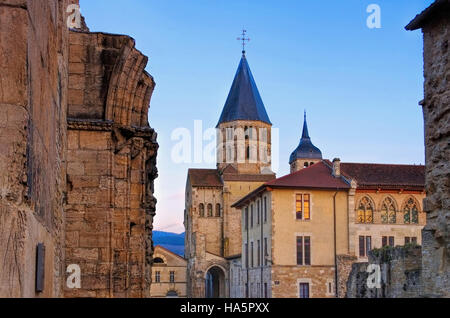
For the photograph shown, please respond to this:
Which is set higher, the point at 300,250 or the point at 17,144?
the point at 300,250

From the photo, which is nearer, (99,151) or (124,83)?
(99,151)

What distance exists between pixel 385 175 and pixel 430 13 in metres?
36.9

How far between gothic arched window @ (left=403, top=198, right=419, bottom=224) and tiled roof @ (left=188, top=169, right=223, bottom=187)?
3999 centimetres

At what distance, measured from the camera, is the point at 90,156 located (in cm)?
1197

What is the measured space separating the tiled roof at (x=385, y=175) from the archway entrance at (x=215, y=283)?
29.1 metres

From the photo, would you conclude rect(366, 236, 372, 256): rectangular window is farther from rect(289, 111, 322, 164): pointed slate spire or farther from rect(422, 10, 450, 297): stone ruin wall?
rect(289, 111, 322, 164): pointed slate spire

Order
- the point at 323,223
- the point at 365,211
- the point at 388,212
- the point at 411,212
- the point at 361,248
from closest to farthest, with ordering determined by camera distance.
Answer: the point at 323,223 → the point at 361,248 → the point at 365,211 → the point at 388,212 → the point at 411,212

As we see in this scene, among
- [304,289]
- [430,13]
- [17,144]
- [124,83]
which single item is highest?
[430,13]

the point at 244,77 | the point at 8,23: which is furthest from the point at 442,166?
the point at 244,77

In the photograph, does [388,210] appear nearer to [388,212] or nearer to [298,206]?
[388,212]

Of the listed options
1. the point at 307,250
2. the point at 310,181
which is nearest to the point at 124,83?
the point at 307,250

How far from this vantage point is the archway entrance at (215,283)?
77.1m

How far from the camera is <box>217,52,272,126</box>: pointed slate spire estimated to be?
93625 mm

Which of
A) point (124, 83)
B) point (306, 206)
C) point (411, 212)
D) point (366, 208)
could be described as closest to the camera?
point (124, 83)
